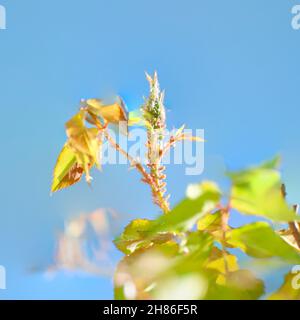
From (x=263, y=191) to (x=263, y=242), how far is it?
107 millimetres

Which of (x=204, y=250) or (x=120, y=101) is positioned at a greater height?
(x=120, y=101)

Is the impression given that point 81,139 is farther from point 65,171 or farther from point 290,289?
point 290,289

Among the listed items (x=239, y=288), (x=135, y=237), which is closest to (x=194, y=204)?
(x=239, y=288)

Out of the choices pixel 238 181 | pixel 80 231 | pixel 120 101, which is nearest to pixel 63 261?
pixel 80 231

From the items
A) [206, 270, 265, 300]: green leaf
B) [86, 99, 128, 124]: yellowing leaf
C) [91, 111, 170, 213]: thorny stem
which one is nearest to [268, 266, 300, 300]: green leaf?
[206, 270, 265, 300]: green leaf

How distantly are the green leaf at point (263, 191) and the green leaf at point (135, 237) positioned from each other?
0.27m

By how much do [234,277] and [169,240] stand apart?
0.33 ft

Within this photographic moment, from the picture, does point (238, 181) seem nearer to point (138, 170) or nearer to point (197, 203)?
point (197, 203)

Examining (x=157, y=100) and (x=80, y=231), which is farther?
(x=157, y=100)

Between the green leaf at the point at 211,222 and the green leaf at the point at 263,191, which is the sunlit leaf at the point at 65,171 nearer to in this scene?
the green leaf at the point at 211,222

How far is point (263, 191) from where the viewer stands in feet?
1.04

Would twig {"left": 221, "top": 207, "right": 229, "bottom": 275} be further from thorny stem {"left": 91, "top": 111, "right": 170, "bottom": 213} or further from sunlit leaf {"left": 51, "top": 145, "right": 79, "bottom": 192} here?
sunlit leaf {"left": 51, "top": 145, "right": 79, "bottom": 192}

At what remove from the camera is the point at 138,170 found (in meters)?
0.60

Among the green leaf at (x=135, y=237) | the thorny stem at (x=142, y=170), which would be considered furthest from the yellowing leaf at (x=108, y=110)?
the green leaf at (x=135, y=237)
